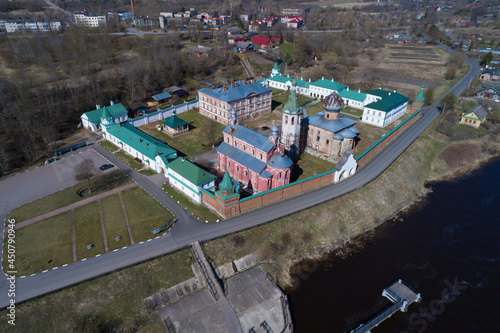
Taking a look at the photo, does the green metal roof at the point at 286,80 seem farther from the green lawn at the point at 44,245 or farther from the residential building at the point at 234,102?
the green lawn at the point at 44,245

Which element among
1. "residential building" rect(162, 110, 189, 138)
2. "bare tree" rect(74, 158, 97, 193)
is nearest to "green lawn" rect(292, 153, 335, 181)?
"residential building" rect(162, 110, 189, 138)

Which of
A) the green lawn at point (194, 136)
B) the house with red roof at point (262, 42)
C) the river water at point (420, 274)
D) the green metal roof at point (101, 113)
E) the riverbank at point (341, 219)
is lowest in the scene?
the river water at point (420, 274)

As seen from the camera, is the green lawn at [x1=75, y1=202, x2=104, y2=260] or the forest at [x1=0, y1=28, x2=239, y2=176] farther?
the forest at [x1=0, y1=28, x2=239, y2=176]

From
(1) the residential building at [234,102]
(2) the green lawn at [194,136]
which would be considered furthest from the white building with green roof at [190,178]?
(1) the residential building at [234,102]

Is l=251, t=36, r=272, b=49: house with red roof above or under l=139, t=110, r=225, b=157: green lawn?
above

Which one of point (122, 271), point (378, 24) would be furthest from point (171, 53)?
point (378, 24)

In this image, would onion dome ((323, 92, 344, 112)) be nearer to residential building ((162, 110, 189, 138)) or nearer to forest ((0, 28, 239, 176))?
residential building ((162, 110, 189, 138))

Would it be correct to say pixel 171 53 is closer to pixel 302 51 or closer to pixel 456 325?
pixel 302 51
